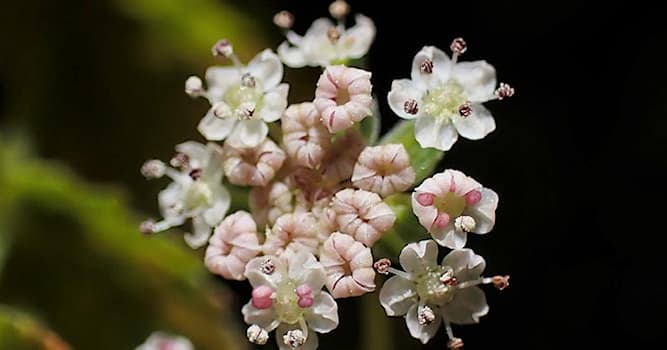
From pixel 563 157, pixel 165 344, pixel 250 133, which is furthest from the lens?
pixel 563 157

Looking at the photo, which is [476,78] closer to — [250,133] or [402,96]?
[402,96]

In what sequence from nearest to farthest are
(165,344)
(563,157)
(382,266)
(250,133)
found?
(382,266), (250,133), (165,344), (563,157)

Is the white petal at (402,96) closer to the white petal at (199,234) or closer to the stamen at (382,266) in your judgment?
the stamen at (382,266)

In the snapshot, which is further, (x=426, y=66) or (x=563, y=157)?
(x=563, y=157)

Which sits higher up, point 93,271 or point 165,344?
point 93,271

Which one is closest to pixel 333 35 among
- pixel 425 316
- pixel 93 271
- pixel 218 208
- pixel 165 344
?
pixel 218 208

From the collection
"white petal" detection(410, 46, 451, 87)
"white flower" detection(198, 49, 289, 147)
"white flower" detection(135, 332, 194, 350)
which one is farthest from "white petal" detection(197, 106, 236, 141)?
"white flower" detection(135, 332, 194, 350)

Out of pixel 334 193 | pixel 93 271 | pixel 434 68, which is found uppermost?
pixel 93 271
